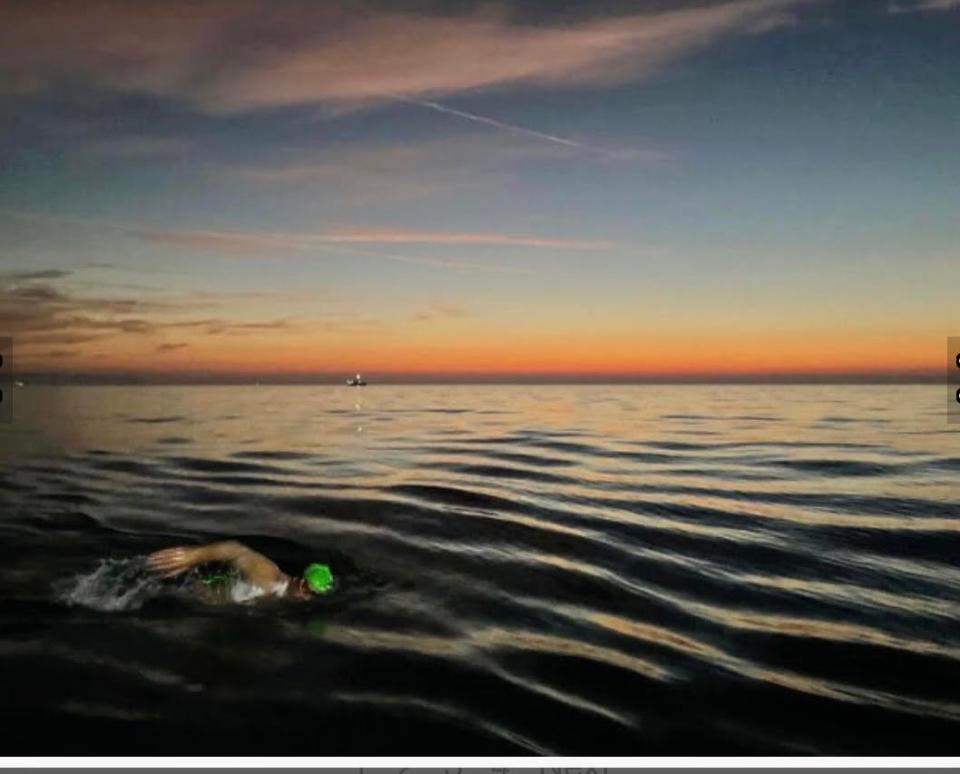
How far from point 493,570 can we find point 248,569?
872mm

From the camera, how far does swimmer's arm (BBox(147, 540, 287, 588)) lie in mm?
2678

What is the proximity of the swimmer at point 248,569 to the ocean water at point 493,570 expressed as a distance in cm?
6

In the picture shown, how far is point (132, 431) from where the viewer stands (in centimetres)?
353

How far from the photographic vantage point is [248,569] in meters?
2.69

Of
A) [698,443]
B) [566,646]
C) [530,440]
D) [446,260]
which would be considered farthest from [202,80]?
[698,443]

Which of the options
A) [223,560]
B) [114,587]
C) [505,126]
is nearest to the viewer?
[114,587]

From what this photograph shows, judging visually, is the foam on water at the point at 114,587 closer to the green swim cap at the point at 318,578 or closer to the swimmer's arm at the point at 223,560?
the swimmer's arm at the point at 223,560

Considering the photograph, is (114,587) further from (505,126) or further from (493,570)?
(505,126)

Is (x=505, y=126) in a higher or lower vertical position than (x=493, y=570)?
higher

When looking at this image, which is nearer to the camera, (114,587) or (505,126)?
(114,587)

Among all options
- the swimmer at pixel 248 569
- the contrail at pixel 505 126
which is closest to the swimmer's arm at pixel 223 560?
the swimmer at pixel 248 569

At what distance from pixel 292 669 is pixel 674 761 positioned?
1.13 m

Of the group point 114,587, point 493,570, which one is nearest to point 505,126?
point 493,570

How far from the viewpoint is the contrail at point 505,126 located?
2.90m
